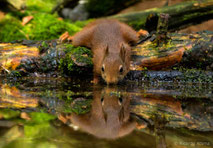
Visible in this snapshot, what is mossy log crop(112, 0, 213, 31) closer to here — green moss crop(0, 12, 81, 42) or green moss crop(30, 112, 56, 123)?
green moss crop(0, 12, 81, 42)

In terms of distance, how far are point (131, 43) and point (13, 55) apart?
2.57 meters

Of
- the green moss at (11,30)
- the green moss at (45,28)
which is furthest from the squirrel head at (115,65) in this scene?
the green moss at (11,30)

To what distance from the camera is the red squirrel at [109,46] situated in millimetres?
4878

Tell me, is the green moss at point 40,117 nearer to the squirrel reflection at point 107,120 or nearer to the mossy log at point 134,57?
the squirrel reflection at point 107,120

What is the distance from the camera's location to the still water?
184cm

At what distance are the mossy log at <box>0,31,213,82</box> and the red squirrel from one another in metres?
0.22

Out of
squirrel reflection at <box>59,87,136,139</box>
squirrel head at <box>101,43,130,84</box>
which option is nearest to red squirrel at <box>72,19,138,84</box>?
squirrel head at <box>101,43,130,84</box>

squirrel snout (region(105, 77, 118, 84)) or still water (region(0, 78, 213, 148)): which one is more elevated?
squirrel snout (region(105, 77, 118, 84))

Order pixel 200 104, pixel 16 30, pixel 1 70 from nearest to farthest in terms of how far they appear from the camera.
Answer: pixel 200 104 < pixel 1 70 < pixel 16 30

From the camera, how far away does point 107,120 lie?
2.38m

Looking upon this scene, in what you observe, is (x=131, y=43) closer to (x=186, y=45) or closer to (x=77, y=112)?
(x=186, y=45)

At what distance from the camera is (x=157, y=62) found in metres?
5.04

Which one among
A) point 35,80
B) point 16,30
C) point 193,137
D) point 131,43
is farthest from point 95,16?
point 193,137

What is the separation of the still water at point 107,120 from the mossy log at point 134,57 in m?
1.41
